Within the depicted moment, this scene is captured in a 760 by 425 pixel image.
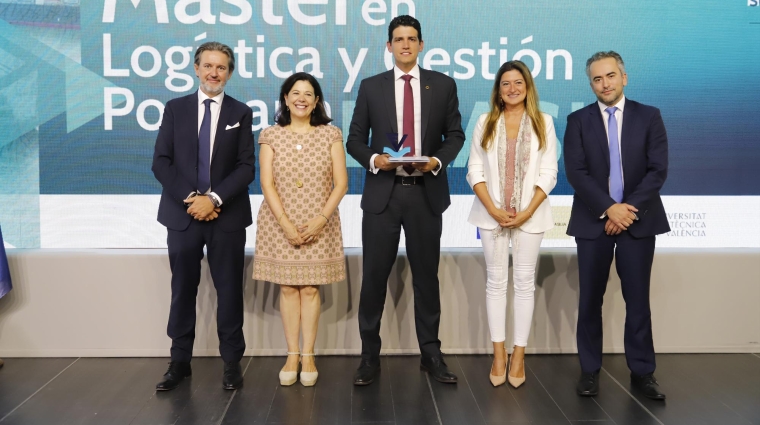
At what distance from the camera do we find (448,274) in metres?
4.28

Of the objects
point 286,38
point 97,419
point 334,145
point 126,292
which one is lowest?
point 97,419

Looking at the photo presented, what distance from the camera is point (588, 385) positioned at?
11.5 feet

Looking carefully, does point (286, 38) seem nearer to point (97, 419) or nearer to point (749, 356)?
point (97, 419)

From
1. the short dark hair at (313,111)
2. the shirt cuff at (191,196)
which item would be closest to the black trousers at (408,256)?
the short dark hair at (313,111)

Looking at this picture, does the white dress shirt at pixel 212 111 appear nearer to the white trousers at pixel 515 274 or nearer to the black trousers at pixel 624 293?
the white trousers at pixel 515 274

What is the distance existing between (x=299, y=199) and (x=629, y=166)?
161 cm

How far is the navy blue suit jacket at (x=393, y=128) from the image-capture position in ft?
11.7

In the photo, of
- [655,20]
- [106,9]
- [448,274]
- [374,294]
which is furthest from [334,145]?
[655,20]

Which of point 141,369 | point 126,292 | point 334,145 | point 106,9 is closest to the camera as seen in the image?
point 334,145

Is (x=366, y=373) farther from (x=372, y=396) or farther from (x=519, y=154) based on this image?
(x=519, y=154)

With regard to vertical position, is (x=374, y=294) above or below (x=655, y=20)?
below

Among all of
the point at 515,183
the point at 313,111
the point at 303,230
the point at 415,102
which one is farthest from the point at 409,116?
the point at 303,230

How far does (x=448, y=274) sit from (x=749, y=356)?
71.7 inches

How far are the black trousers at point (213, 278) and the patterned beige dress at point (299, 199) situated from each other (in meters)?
0.18
